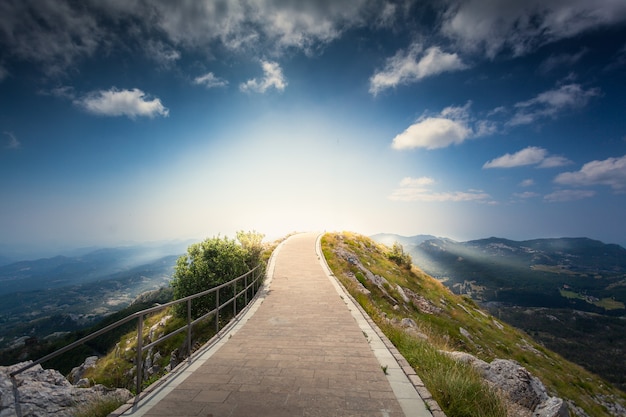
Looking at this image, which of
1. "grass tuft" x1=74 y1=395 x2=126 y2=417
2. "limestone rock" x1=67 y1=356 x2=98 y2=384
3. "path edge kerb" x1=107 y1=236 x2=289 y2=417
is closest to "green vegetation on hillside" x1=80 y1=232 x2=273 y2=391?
"limestone rock" x1=67 y1=356 x2=98 y2=384

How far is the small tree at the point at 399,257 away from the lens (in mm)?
31875

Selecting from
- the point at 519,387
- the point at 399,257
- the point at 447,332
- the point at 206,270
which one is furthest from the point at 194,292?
the point at 399,257

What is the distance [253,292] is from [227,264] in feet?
7.06

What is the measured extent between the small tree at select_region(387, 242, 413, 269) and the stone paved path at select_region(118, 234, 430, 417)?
76.5 ft

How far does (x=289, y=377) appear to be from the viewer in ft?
18.7

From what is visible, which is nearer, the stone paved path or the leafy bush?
the stone paved path

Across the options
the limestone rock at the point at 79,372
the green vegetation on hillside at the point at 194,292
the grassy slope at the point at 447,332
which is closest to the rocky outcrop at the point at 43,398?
the grassy slope at the point at 447,332

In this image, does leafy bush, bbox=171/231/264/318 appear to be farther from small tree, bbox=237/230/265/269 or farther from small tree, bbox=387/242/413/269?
small tree, bbox=387/242/413/269

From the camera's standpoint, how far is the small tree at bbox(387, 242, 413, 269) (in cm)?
3188

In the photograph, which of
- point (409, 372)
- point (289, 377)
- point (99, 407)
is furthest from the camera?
point (409, 372)

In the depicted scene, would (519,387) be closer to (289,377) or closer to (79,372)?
(289,377)

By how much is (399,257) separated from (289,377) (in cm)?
2888

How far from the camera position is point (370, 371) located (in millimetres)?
6000

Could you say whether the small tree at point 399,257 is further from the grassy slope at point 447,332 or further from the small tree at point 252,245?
the small tree at point 252,245
